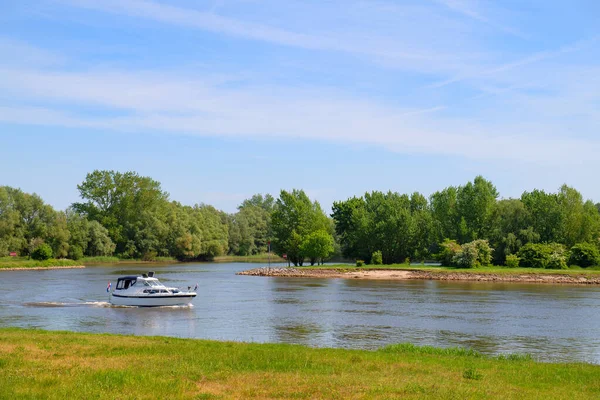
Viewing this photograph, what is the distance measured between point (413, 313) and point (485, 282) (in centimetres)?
4451

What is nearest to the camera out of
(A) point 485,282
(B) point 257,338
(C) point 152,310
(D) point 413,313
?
(B) point 257,338

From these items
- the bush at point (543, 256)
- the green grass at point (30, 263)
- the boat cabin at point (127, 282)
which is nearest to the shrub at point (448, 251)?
the bush at point (543, 256)

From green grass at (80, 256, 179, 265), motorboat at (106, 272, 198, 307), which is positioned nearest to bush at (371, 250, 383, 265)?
green grass at (80, 256, 179, 265)

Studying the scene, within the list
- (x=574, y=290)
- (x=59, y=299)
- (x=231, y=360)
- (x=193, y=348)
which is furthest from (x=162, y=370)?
(x=574, y=290)

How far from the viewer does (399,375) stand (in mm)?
17641

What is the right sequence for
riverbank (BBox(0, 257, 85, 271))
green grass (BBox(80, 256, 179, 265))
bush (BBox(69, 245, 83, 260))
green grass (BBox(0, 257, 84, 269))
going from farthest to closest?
green grass (BBox(80, 256, 179, 265))
bush (BBox(69, 245, 83, 260))
green grass (BBox(0, 257, 84, 269))
riverbank (BBox(0, 257, 85, 271))

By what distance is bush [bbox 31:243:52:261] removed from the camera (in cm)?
12219

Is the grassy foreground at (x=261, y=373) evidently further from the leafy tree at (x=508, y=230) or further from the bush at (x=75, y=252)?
the bush at (x=75, y=252)

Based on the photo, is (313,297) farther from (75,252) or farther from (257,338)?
(75,252)

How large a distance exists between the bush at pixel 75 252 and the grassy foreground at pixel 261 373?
373 ft

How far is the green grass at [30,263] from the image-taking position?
11026 cm

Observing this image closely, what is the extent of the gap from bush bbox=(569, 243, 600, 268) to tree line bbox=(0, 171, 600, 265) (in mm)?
3332

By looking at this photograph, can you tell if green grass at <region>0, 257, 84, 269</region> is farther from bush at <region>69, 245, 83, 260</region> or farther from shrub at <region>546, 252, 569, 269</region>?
shrub at <region>546, 252, 569, 269</region>

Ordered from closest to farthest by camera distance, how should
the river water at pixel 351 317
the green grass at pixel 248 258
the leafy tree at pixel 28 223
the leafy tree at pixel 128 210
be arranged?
the river water at pixel 351 317
the leafy tree at pixel 28 223
the leafy tree at pixel 128 210
the green grass at pixel 248 258
